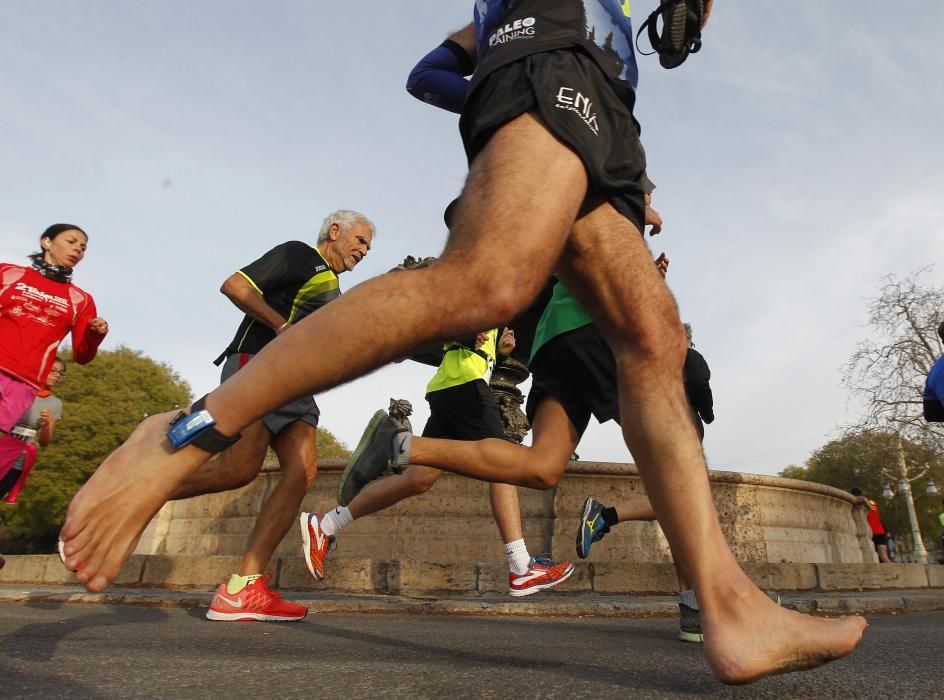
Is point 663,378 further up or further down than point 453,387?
further down

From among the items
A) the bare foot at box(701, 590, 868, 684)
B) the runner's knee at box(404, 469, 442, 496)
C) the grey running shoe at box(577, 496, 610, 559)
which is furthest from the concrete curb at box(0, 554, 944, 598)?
the bare foot at box(701, 590, 868, 684)

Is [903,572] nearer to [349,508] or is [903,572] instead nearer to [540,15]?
[349,508]

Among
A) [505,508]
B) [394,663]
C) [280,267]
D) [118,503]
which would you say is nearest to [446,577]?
[505,508]

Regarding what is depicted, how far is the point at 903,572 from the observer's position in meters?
8.48

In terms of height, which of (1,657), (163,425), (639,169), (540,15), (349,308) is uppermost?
(540,15)

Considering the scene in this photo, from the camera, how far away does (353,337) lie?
1.56 meters

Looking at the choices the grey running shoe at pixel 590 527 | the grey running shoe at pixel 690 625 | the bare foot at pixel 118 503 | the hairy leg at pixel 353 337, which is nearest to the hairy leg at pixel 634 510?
the grey running shoe at pixel 590 527

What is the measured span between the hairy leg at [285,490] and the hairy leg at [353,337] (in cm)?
263

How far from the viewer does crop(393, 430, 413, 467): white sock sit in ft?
12.1

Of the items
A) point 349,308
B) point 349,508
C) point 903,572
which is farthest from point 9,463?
point 903,572

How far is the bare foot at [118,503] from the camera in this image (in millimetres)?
1531

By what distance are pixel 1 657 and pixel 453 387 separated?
3558mm

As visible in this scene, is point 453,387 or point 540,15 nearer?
point 540,15

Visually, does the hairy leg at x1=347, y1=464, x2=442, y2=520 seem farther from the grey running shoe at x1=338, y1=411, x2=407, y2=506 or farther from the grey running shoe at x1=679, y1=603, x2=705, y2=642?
the grey running shoe at x1=679, y1=603, x2=705, y2=642
